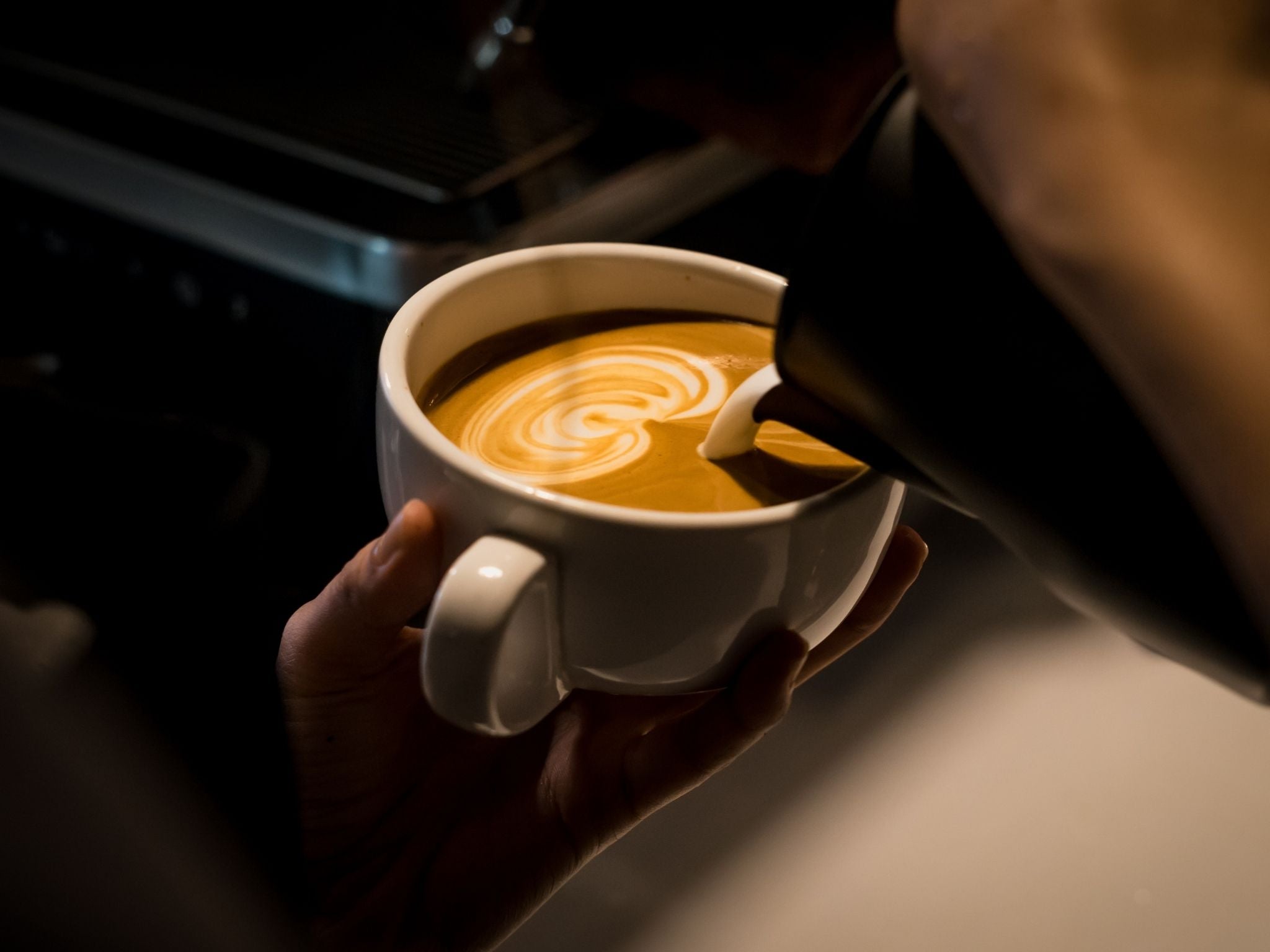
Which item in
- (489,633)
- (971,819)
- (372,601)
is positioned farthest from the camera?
(971,819)

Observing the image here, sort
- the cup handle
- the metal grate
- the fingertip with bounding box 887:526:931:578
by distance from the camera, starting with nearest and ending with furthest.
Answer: the cup handle < the fingertip with bounding box 887:526:931:578 < the metal grate

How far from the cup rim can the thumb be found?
0.10ft

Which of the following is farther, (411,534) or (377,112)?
(377,112)

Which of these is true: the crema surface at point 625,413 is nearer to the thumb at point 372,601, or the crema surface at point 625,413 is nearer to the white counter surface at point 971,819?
the thumb at point 372,601

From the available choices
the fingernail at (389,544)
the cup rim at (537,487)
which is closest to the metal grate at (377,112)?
the cup rim at (537,487)

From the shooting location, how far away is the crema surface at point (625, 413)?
0.42 m

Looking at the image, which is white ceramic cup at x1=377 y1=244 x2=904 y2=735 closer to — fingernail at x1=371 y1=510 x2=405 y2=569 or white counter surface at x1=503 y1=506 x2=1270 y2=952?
fingernail at x1=371 y1=510 x2=405 y2=569

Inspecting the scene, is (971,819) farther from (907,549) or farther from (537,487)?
(537,487)

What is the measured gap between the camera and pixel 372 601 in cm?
45

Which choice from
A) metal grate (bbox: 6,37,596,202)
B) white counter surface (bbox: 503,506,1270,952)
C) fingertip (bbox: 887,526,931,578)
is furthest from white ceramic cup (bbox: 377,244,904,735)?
metal grate (bbox: 6,37,596,202)

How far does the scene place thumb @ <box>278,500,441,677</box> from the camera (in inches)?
15.6

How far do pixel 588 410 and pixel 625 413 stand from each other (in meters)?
0.02

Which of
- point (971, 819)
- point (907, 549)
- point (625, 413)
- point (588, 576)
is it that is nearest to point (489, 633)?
point (588, 576)

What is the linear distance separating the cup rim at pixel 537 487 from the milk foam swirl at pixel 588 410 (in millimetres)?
32
